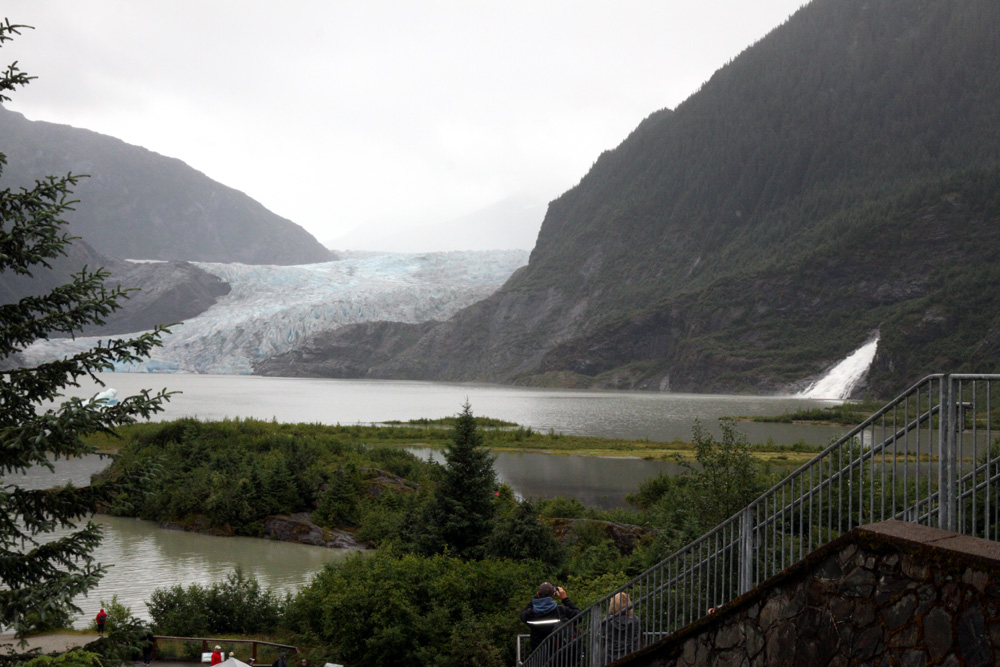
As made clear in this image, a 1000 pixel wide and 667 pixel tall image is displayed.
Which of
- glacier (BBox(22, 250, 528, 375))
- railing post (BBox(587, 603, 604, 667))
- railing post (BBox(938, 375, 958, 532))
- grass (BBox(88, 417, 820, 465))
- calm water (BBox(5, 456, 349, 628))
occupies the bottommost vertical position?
calm water (BBox(5, 456, 349, 628))

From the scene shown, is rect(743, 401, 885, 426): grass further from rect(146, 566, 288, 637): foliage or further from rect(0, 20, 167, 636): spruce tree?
rect(0, 20, 167, 636): spruce tree

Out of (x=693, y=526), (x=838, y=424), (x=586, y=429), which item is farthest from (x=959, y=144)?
(x=693, y=526)

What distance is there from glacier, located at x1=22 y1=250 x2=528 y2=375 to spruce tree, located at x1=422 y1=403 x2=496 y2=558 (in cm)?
11970

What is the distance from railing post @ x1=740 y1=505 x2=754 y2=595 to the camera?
7.27 meters

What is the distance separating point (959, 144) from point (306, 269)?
14597 cm

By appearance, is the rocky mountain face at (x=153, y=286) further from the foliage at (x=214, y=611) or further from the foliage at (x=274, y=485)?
the foliage at (x=214, y=611)

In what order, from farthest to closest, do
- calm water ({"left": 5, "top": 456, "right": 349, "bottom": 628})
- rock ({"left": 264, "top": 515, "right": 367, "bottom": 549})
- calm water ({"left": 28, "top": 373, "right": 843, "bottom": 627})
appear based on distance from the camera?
1. rock ({"left": 264, "top": 515, "right": 367, "bottom": 549})
2. calm water ({"left": 28, "top": 373, "right": 843, "bottom": 627})
3. calm water ({"left": 5, "top": 456, "right": 349, "bottom": 628})

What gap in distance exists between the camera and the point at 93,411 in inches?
340

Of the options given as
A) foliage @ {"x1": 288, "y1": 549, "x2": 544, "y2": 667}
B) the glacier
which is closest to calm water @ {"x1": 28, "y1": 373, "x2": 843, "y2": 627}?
foliage @ {"x1": 288, "y1": 549, "x2": 544, "y2": 667}

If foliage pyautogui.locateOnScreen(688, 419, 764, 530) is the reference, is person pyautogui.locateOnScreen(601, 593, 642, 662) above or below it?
below

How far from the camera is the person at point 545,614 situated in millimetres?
10141

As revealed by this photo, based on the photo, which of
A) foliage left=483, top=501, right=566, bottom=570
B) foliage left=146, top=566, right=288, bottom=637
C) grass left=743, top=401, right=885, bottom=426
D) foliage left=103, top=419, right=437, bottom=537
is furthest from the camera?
grass left=743, top=401, right=885, bottom=426

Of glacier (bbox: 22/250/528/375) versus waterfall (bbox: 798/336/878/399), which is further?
glacier (bbox: 22/250/528/375)

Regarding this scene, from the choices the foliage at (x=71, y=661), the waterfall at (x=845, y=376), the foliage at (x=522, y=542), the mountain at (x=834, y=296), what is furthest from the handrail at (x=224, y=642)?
the waterfall at (x=845, y=376)
